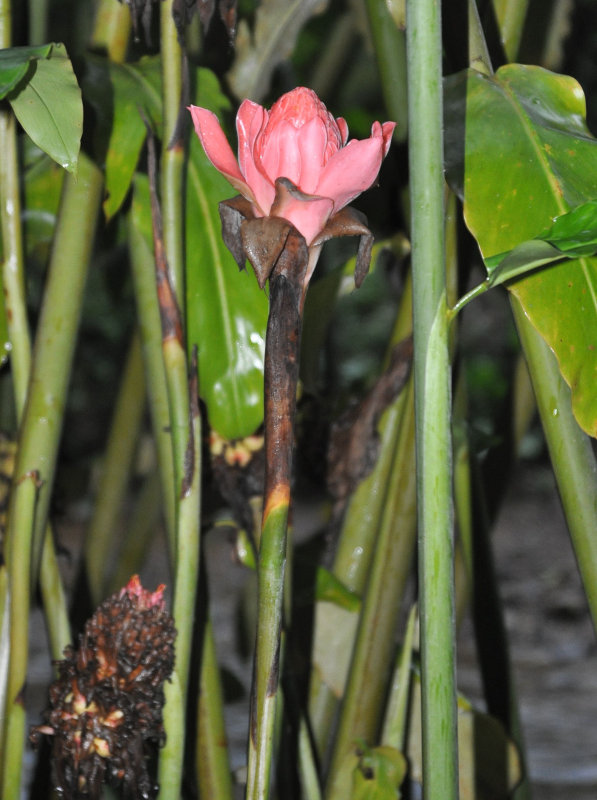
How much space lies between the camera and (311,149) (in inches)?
10.0

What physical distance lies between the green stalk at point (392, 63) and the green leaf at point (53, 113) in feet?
0.64

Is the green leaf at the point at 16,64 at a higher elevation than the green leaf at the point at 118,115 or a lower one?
lower

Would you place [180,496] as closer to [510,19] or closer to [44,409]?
[44,409]

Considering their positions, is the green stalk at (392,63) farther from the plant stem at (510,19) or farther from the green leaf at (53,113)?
the green leaf at (53,113)

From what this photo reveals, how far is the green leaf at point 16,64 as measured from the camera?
27 cm

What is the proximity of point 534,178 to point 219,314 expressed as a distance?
17 centimetres

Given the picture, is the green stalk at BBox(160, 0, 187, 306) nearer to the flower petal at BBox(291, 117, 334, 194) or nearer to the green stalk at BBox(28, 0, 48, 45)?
the flower petal at BBox(291, 117, 334, 194)

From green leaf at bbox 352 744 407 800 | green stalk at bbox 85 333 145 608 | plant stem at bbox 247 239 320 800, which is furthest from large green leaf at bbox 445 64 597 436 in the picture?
green stalk at bbox 85 333 145 608

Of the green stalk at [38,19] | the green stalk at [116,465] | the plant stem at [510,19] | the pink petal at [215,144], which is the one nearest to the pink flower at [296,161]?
the pink petal at [215,144]

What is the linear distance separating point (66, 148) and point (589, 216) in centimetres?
18

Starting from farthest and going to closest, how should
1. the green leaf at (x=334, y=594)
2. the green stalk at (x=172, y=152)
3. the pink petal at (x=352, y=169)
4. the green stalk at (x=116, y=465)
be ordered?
the green stalk at (x=116, y=465) < the green leaf at (x=334, y=594) < the green stalk at (x=172, y=152) < the pink petal at (x=352, y=169)

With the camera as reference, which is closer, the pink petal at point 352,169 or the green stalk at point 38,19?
the pink petal at point 352,169

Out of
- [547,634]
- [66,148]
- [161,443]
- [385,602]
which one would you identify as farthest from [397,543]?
[547,634]

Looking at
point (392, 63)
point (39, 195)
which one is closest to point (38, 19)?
point (39, 195)
